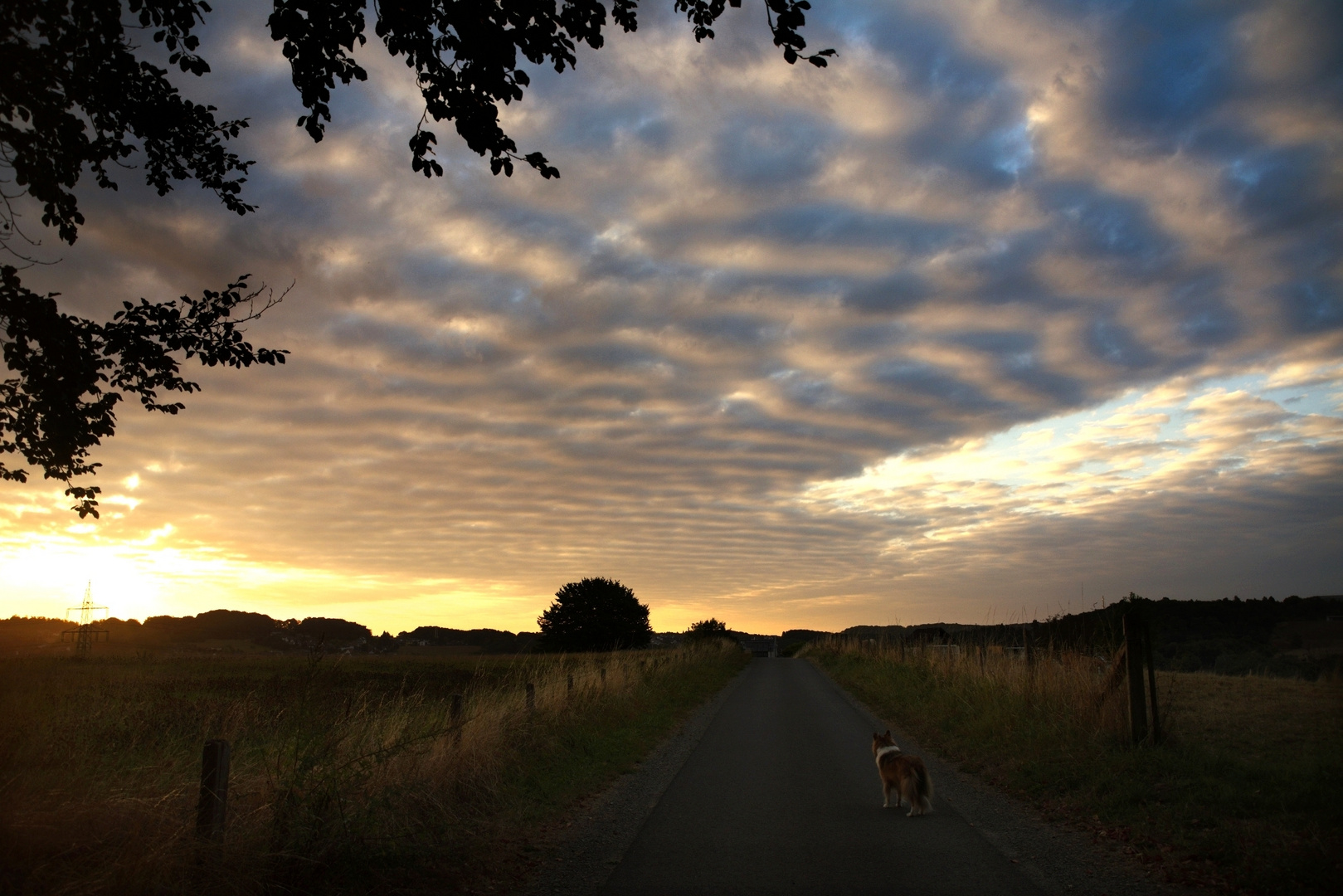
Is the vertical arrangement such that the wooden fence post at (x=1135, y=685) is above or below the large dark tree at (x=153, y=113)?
below

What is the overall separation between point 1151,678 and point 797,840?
17.9ft

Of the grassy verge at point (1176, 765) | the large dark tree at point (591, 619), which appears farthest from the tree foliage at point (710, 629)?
the grassy verge at point (1176, 765)

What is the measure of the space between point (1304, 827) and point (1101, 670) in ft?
16.9

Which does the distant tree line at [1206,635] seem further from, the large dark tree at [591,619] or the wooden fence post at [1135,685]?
the large dark tree at [591,619]

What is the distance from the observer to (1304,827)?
5.99m

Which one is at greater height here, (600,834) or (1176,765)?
(1176,765)

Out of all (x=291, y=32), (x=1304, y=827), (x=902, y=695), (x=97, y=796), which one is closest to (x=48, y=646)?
(x=97, y=796)

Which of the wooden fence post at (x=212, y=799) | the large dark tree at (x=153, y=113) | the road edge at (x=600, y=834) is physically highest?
the large dark tree at (x=153, y=113)

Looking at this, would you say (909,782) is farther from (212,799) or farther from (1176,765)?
(212,799)

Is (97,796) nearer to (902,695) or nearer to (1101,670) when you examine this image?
(1101,670)

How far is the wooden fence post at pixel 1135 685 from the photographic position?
31.2 feet

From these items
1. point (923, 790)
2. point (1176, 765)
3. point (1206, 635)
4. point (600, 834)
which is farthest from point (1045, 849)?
point (1206, 635)

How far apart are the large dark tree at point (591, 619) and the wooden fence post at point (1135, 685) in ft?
231

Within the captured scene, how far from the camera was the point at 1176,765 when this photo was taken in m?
8.16
